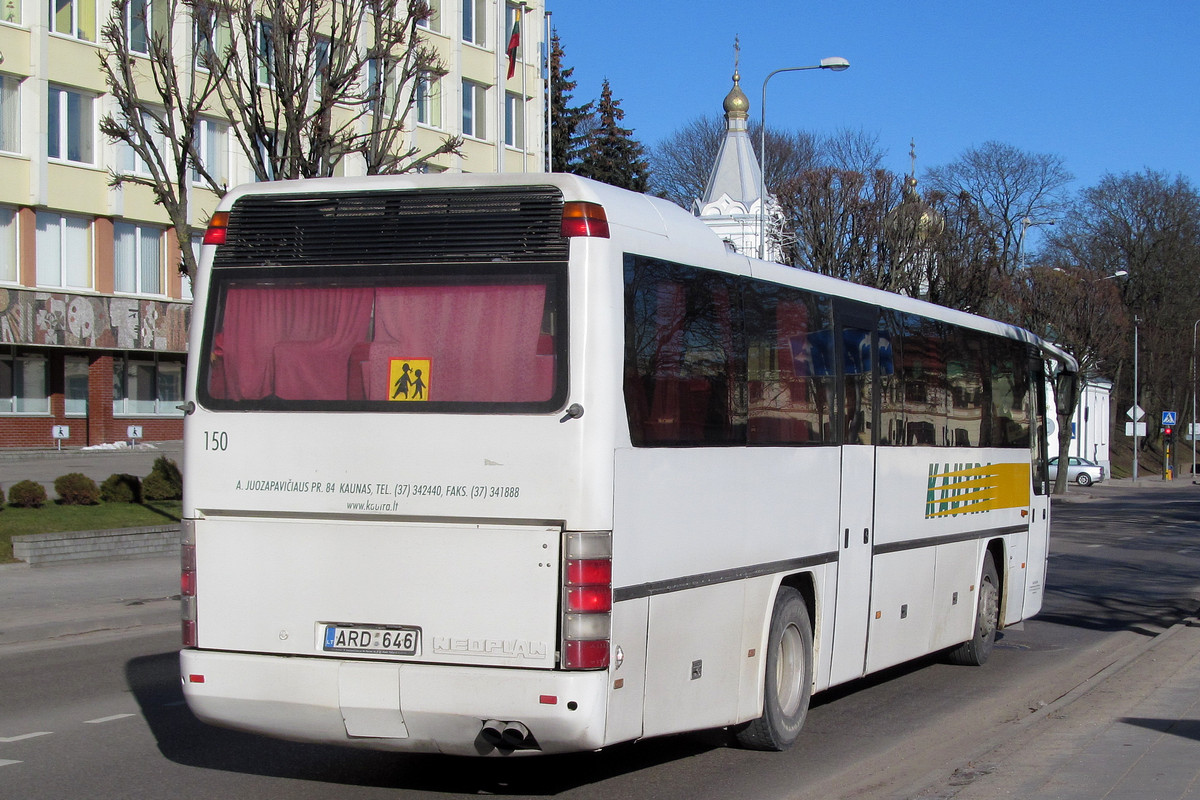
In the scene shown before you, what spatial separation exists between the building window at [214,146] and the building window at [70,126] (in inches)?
137

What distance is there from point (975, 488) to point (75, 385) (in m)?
37.3

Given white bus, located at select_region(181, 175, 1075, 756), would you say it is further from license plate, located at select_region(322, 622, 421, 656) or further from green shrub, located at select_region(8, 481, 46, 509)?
green shrub, located at select_region(8, 481, 46, 509)

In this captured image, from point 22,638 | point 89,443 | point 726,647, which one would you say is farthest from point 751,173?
point 726,647

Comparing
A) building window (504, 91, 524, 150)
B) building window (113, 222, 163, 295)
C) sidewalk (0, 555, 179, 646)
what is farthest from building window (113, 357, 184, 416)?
sidewalk (0, 555, 179, 646)

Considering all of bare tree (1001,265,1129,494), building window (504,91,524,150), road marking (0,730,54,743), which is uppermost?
building window (504,91,524,150)

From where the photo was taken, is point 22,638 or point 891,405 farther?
point 22,638

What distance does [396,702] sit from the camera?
643 centimetres

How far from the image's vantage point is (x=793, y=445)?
27.8ft

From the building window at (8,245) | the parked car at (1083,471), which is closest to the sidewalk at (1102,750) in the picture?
the building window at (8,245)

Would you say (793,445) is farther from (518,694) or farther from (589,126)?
(589,126)

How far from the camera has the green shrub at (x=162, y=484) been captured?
2323 cm

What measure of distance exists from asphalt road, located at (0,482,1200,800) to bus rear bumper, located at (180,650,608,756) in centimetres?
66

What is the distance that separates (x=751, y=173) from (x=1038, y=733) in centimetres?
5400

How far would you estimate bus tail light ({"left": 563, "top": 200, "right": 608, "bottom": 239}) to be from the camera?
6539 millimetres
